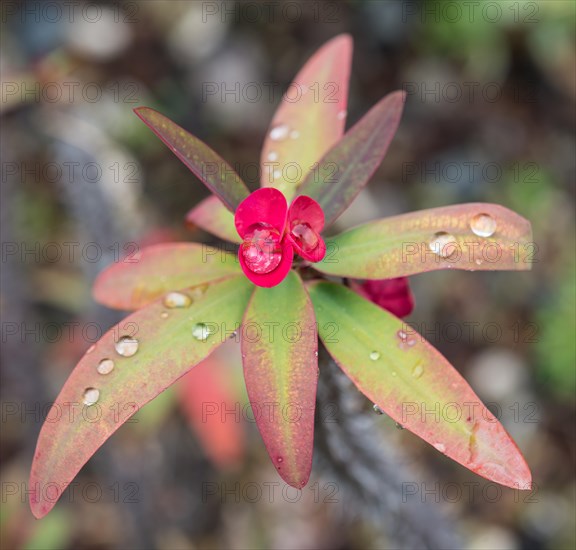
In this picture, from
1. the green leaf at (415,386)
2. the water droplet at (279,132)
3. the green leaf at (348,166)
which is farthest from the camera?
the water droplet at (279,132)

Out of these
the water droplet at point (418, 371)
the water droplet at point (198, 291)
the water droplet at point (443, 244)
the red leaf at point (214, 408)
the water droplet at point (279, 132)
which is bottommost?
the red leaf at point (214, 408)

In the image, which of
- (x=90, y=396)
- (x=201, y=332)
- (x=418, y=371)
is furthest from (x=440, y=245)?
(x=90, y=396)

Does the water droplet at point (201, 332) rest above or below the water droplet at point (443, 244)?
below

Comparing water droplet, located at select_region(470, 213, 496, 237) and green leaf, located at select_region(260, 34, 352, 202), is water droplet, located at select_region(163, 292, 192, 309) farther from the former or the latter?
water droplet, located at select_region(470, 213, 496, 237)

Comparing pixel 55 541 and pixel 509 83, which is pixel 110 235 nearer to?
pixel 55 541

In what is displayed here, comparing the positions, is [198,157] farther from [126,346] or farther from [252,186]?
[252,186]

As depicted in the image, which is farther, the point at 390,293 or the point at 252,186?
the point at 252,186

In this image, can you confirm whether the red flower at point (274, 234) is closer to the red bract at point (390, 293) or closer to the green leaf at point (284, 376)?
the green leaf at point (284, 376)

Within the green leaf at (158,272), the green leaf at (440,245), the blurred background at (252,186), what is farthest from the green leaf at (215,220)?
the blurred background at (252,186)
